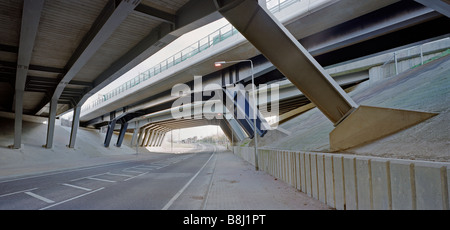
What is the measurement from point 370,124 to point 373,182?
4262 mm

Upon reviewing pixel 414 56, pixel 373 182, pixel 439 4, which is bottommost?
pixel 373 182

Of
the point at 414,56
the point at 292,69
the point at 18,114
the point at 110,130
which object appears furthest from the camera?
the point at 110,130

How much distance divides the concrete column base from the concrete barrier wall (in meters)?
1.80

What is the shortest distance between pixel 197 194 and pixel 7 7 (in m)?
11.4

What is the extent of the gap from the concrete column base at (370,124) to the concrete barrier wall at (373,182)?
5.91 feet

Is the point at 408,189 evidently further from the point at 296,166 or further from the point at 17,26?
the point at 17,26

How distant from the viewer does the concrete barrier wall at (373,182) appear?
3701 millimetres

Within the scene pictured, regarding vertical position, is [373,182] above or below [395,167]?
below

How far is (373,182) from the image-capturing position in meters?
4.93

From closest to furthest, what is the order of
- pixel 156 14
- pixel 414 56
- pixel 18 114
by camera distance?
1. pixel 156 14
2. pixel 414 56
3. pixel 18 114

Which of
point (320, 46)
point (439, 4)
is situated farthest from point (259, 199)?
point (320, 46)

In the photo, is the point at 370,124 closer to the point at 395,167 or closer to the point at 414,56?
the point at 395,167

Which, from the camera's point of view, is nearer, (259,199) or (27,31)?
(259,199)
